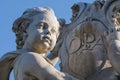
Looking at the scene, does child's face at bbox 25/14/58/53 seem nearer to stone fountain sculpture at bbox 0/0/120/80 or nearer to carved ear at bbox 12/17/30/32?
carved ear at bbox 12/17/30/32

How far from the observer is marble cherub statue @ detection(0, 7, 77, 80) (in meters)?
13.6

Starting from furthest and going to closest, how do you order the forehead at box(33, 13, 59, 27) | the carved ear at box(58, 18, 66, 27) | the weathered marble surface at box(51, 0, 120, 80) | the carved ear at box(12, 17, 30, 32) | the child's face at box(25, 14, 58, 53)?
the weathered marble surface at box(51, 0, 120, 80) < the carved ear at box(58, 18, 66, 27) < the carved ear at box(12, 17, 30, 32) < the forehead at box(33, 13, 59, 27) < the child's face at box(25, 14, 58, 53)

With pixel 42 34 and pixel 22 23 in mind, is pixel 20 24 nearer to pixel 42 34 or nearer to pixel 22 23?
pixel 22 23

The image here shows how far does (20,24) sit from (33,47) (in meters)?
0.48

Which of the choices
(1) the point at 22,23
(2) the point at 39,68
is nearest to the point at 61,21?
(1) the point at 22,23

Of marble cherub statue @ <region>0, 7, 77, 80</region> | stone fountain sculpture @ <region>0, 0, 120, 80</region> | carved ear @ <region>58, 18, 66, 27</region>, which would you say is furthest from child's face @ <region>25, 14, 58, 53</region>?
stone fountain sculpture @ <region>0, 0, 120, 80</region>

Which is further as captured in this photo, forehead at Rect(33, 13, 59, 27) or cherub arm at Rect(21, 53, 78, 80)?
forehead at Rect(33, 13, 59, 27)

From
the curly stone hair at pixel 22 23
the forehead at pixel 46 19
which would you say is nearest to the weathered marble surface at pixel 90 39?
the forehead at pixel 46 19

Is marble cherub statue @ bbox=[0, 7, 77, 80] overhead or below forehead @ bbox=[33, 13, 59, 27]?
below

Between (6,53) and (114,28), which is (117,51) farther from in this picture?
(6,53)

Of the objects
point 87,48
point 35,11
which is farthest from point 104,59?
point 35,11

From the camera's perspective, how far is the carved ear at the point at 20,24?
46.9 ft

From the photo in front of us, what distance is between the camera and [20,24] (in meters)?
14.4

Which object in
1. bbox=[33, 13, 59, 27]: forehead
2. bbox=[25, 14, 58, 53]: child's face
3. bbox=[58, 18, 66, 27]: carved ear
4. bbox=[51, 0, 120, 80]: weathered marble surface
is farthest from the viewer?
bbox=[51, 0, 120, 80]: weathered marble surface
